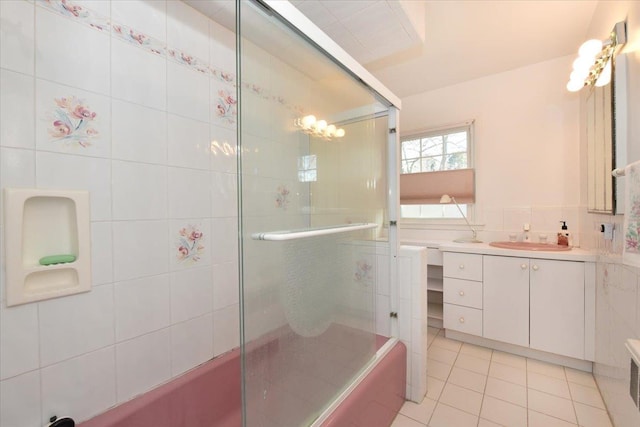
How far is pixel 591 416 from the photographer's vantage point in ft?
4.73

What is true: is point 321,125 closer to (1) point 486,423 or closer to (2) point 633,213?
(2) point 633,213

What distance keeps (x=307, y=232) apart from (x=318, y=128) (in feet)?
1.54

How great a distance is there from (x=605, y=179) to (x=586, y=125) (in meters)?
0.80

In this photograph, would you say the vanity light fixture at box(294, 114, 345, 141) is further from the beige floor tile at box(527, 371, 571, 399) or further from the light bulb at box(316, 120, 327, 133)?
the beige floor tile at box(527, 371, 571, 399)

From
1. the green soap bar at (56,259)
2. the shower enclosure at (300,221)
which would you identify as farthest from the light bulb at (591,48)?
the green soap bar at (56,259)

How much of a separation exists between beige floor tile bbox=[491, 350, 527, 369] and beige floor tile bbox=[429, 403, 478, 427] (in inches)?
28.3

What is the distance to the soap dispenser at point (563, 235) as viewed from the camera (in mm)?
2118

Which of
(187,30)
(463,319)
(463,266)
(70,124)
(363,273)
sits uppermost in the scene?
(187,30)

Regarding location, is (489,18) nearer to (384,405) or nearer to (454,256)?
(454,256)

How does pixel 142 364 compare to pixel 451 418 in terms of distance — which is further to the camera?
pixel 451 418

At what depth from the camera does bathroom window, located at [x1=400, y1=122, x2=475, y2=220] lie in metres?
2.61

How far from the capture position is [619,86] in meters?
1.28

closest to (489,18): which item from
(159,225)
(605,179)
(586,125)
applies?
(586,125)

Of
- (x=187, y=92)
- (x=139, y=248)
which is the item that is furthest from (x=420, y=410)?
(x=187, y=92)
